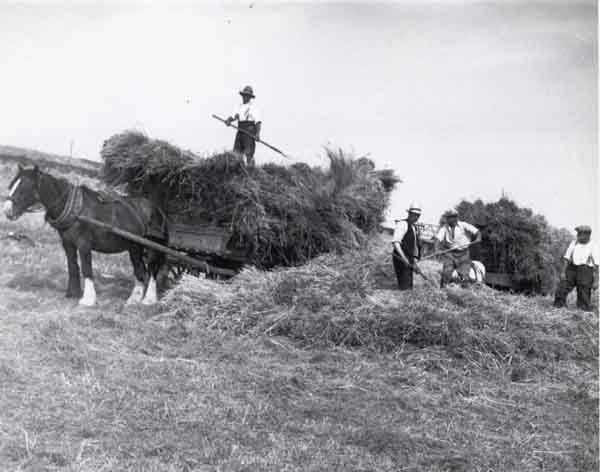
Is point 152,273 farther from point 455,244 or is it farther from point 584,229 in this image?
point 584,229

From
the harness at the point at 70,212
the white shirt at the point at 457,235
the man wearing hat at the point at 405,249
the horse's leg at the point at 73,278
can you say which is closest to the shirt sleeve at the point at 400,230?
the man wearing hat at the point at 405,249

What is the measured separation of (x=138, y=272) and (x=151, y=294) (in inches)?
15.8

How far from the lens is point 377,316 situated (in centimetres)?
564

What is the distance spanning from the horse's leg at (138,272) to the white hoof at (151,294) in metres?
0.12

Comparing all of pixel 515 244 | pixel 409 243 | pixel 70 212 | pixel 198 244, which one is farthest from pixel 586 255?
pixel 70 212

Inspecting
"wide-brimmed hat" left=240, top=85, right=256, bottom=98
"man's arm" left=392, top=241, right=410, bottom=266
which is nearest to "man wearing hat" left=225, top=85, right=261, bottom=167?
"wide-brimmed hat" left=240, top=85, right=256, bottom=98

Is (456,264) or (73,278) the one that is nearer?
(73,278)

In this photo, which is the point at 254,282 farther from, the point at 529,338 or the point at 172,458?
the point at 172,458

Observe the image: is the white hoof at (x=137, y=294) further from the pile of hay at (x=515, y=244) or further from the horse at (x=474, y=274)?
the pile of hay at (x=515, y=244)

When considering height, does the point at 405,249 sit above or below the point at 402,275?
above

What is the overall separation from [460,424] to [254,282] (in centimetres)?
339

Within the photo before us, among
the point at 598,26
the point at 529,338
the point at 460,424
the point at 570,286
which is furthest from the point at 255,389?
the point at 570,286

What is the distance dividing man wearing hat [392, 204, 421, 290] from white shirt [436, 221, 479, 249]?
1.03m

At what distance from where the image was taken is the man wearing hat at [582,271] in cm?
800
